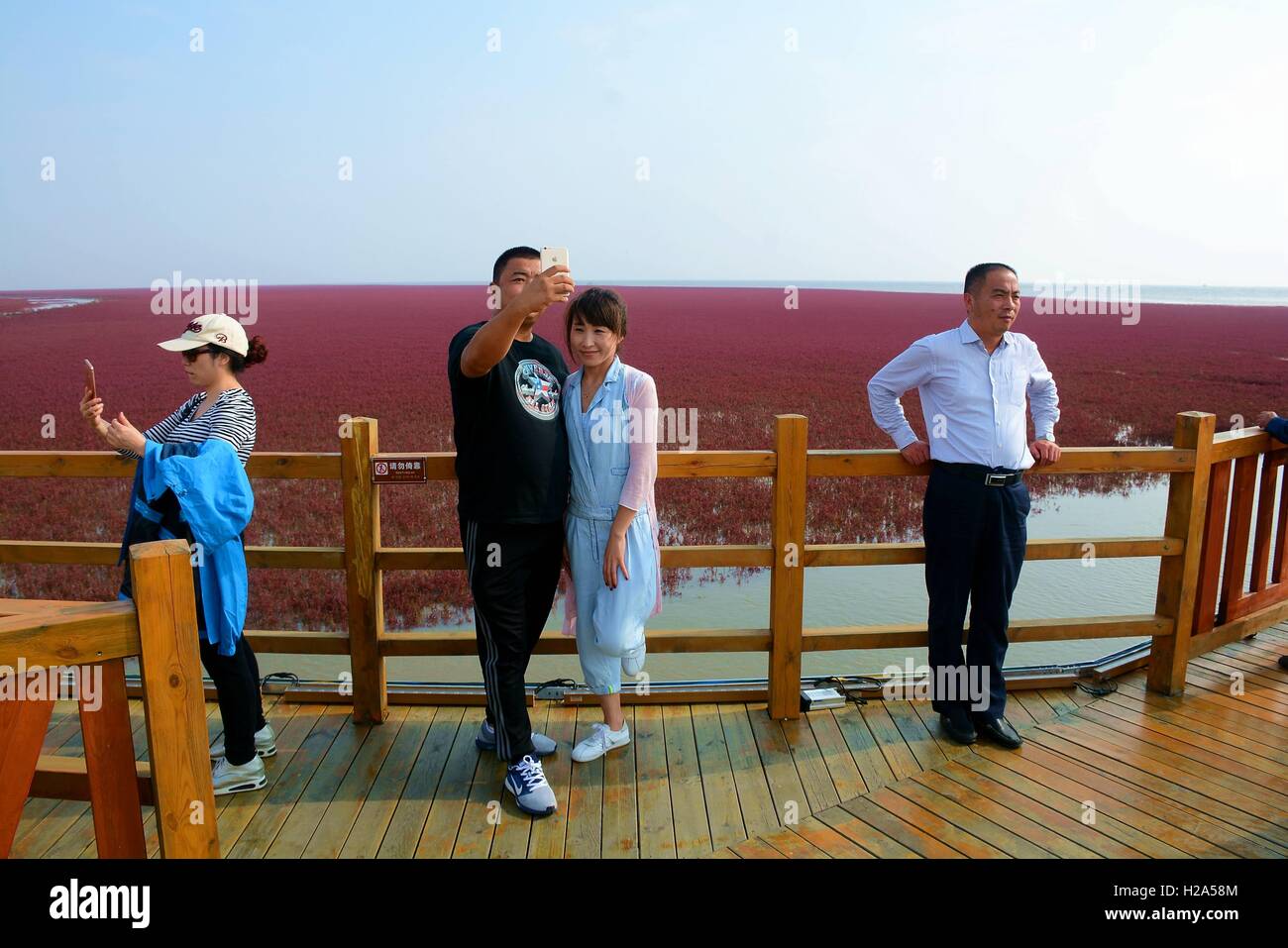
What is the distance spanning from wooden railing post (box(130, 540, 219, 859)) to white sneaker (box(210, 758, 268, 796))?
5.84ft

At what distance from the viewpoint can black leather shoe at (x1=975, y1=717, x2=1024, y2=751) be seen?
390 cm

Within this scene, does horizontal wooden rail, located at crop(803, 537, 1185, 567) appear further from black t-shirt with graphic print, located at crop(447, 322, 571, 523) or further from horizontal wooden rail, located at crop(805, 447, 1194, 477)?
black t-shirt with graphic print, located at crop(447, 322, 571, 523)

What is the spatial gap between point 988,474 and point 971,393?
331 mm

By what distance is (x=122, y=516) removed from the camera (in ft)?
39.7

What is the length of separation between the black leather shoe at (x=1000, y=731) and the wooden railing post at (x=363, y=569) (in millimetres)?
2563

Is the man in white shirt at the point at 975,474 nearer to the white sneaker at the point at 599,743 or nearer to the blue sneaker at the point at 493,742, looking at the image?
the white sneaker at the point at 599,743

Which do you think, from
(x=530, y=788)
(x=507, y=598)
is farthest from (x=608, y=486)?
(x=530, y=788)

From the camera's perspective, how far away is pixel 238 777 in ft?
11.6

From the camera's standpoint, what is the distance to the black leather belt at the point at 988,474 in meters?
3.83

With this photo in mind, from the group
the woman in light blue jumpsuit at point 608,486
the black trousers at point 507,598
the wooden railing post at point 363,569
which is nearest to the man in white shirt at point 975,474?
the woman in light blue jumpsuit at point 608,486

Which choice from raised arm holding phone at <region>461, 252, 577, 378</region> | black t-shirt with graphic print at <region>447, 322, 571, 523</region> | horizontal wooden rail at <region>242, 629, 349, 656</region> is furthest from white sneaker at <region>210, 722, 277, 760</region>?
raised arm holding phone at <region>461, 252, 577, 378</region>

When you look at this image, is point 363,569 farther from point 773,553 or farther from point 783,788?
point 783,788
